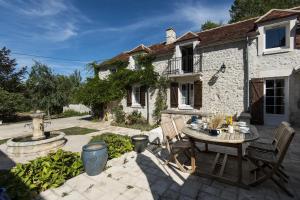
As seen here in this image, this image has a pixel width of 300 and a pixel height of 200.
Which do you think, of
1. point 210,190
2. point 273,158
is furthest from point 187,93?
point 210,190

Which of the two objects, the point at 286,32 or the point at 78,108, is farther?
the point at 78,108

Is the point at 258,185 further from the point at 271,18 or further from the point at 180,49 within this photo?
the point at 180,49

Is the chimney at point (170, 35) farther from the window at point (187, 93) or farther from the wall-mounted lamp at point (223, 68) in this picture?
the wall-mounted lamp at point (223, 68)

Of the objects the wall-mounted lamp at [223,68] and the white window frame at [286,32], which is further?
the wall-mounted lamp at [223,68]


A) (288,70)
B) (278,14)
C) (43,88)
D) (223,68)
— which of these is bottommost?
(43,88)

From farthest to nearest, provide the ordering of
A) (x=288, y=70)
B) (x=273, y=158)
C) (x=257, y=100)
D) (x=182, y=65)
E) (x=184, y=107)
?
(x=182, y=65), (x=184, y=107), (x=257, y=100), (x=288, y=70), (x=273, y=158)

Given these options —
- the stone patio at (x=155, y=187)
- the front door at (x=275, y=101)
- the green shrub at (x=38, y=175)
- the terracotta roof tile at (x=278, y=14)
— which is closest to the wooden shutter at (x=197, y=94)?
the front door at (x=275, y=101)

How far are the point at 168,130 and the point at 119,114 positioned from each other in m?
9.55

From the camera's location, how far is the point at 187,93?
11.1 metres

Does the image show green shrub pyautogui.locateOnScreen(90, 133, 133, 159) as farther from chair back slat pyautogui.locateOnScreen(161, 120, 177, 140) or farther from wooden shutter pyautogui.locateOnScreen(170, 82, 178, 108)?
wooden shutter pyautogui.locateOnScreen(170, 82, 178, 108)

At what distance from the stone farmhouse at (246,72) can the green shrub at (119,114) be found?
4275 millimetres

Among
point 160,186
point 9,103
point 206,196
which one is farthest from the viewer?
point 9,103

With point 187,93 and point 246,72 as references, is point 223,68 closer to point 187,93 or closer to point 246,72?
point 246,72

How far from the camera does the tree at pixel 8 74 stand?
19322 mm
